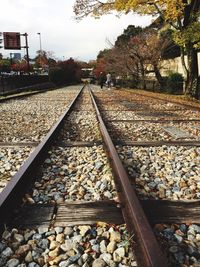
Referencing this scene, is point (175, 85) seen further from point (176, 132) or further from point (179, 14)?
point (176, 132)

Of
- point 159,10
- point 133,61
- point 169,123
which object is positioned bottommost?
point 169,123

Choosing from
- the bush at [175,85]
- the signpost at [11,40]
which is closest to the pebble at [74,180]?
the bush at [175,85]

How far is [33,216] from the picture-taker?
116 inches

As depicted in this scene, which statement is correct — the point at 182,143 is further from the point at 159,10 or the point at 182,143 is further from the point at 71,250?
the point at 159,10

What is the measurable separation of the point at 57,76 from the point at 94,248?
181ft

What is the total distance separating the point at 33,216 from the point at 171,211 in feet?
4.03

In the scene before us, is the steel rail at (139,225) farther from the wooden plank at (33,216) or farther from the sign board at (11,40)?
the sign board at (11,40)

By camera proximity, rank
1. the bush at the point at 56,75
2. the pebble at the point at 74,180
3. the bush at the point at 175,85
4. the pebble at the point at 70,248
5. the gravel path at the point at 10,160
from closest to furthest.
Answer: the pebble at the point at 70,248 < the pebble at the point at 74,180 < the gravel path at the point at 10,160 < the bush at the point at 175,85 < the bush at the point at 56,75

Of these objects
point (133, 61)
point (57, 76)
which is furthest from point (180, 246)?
point (57, 76)

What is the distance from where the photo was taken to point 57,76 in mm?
56219

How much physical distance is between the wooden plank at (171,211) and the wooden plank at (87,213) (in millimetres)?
282

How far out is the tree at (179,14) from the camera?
16531 mm

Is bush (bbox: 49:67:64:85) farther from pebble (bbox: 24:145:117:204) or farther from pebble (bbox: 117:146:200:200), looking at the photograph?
pebble (bbox: 24:145:117:204)

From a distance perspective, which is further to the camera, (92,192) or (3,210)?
(92,192)
